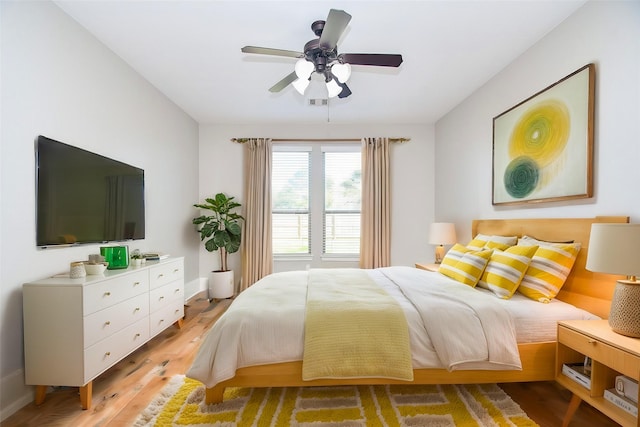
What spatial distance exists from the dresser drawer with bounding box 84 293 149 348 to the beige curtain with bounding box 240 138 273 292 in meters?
2.07

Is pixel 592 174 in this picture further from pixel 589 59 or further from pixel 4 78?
pixel 4 78

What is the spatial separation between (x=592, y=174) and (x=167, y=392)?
319 centimetres

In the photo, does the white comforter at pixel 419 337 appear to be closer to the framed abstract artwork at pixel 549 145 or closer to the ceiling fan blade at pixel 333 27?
the framed abstract artwork at pixel 549 145

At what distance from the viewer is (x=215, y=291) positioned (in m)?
4.01

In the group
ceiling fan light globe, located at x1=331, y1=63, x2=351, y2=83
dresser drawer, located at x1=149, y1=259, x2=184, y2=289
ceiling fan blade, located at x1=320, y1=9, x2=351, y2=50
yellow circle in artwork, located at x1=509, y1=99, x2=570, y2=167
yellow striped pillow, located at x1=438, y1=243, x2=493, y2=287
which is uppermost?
ceiling fan blade, located at x1=320, y1=9, x2=351, y2=50

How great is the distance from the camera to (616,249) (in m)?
1.42

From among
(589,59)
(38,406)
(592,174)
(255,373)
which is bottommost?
(38,406)

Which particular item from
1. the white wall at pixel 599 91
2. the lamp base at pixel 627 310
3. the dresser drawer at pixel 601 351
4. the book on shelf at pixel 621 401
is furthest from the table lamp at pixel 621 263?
the white wall at pixel 599 91

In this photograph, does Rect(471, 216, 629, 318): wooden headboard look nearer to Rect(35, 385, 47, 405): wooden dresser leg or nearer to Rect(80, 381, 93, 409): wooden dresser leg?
Rect(80, 381, 93, 409): wooden dresser leg

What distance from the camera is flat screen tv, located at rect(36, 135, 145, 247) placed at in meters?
1.92

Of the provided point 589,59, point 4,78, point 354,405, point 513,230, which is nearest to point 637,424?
point 354,405

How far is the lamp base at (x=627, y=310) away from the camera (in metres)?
1.41

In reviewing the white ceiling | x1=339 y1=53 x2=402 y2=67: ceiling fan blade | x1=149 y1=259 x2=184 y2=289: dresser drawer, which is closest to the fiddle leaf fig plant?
x1=149 y1=259 x2=184 y2=289: dresser drawer

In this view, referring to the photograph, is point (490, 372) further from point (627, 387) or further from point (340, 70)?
point (340, 70)
